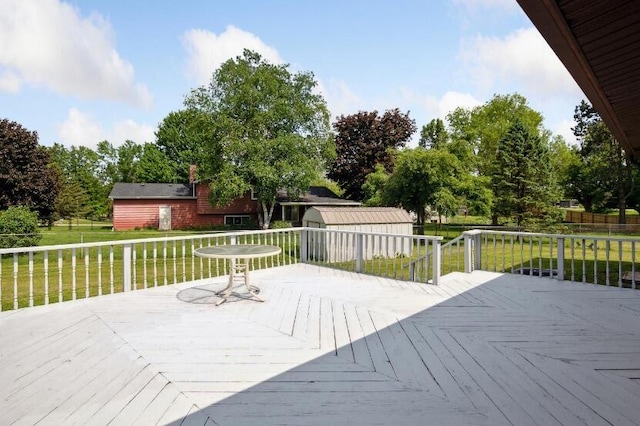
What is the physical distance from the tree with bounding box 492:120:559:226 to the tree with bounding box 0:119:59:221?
1023 inches

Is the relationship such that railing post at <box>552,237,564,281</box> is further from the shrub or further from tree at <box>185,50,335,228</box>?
tree at <box>185,50,335,228</box>

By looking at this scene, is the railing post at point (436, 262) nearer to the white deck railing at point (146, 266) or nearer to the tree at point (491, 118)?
the white deck railing at point (146, 266)

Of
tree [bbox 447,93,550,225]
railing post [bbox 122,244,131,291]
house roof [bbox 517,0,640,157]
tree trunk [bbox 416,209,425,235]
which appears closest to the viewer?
house roof [bbox 517,0,640,157]

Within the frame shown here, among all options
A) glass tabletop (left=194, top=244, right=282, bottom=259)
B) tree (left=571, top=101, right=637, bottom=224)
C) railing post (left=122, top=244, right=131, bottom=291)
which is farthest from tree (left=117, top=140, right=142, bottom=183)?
tree (left=571, top=101, right=637, bottom=224)

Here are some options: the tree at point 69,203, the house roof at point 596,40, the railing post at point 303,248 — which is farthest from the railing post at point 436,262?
the tree at point 69,203

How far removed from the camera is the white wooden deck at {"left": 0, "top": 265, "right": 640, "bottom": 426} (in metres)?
2.00

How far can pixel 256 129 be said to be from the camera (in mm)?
19766

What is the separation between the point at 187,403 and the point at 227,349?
807 millimetres

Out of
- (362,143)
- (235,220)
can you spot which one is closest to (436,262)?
(235,220)

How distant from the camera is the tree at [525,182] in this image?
56.6 feet

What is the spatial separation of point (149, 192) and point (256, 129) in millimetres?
9049

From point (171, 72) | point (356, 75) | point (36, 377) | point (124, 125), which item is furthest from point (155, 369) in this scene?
point (124, 125)

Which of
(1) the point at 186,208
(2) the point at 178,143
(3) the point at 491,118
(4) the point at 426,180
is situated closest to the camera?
(4) the point at 426,180

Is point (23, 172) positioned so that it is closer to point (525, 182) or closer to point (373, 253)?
point (373, 253)
